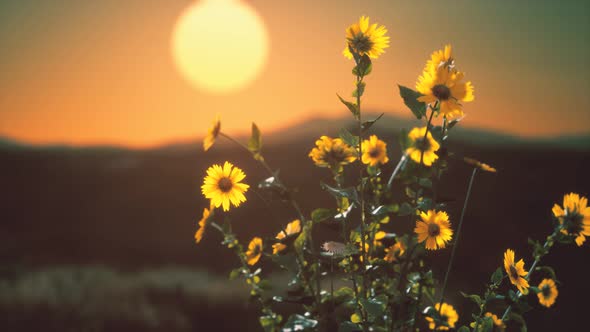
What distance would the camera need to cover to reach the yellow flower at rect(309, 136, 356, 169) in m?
0.81

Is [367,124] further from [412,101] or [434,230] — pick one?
[434,230]

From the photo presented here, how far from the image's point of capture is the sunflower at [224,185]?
0.84 metres

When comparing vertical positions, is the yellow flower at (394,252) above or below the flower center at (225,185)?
below

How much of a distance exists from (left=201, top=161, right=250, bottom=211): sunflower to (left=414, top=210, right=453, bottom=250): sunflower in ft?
0.96

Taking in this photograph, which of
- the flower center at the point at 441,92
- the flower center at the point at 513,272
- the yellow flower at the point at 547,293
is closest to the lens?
the flower center at the point at 441,92

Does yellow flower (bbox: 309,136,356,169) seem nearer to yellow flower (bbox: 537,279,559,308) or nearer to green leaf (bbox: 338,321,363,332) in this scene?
green leaf (bbox: 338,321,363,332)

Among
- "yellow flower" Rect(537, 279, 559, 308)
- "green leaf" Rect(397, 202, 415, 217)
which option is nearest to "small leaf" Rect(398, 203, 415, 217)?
"green leaf" Rect(397, 202, 415, 217)

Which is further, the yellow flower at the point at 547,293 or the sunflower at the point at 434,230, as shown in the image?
the yellow flower at the point at 547,293

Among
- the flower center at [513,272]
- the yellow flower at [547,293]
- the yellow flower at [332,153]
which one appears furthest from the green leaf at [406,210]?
the yellow flower at [547,293]

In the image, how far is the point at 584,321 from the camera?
2100 millimetres

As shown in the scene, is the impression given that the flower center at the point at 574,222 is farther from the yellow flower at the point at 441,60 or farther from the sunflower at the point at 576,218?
the yellow flower at the point at 441,60

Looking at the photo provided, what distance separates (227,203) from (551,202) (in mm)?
2670

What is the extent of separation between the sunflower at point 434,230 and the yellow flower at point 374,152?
0.14m

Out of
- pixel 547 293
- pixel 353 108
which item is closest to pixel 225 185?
pixel 353 108
